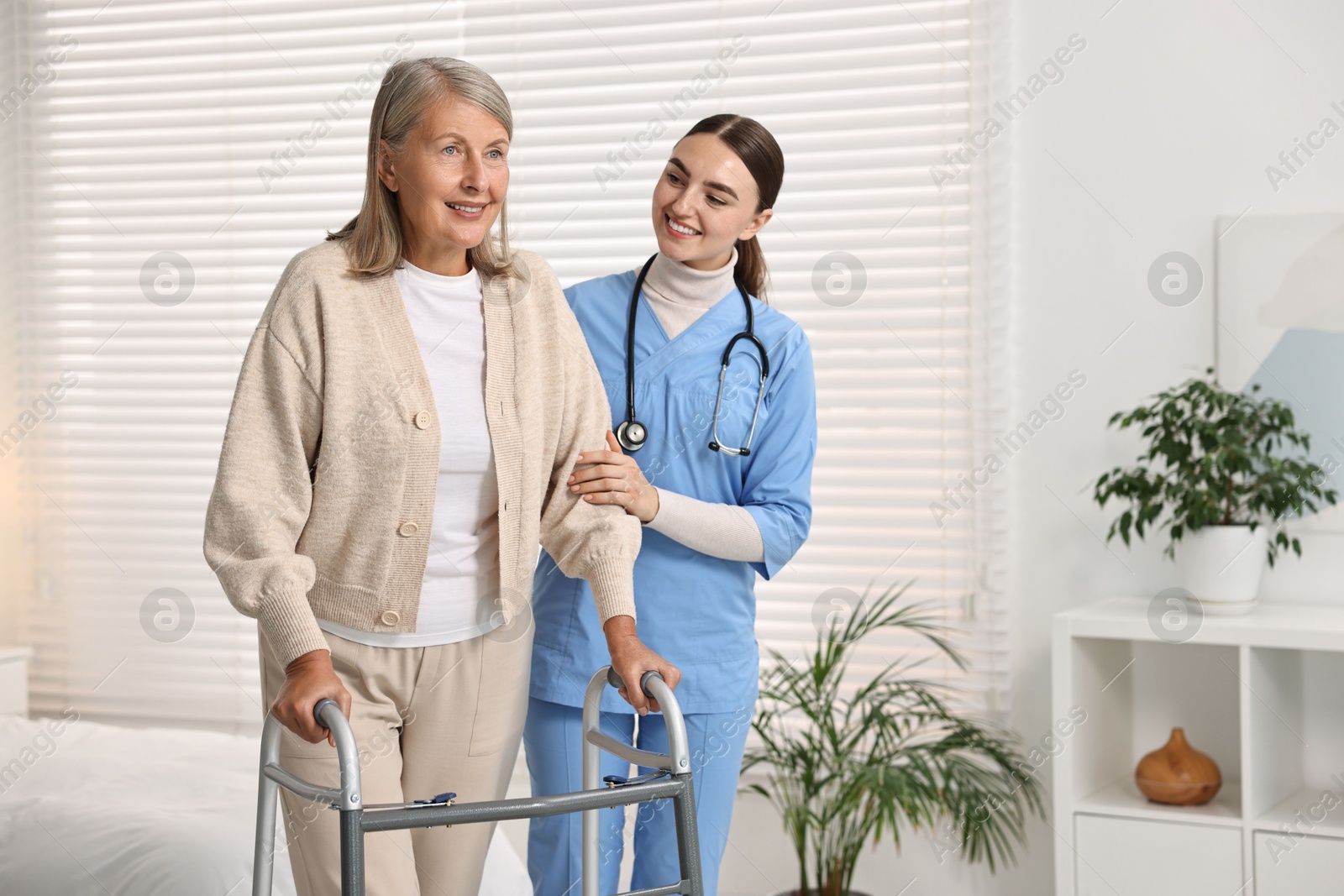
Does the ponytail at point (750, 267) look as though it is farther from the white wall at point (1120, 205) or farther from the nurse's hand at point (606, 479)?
the white wall at point (1120, 205)

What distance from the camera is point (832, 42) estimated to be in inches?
122

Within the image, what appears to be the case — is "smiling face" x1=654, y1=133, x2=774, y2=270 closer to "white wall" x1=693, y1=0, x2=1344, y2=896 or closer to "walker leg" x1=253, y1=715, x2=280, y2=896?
"walker leg" x1=253, y1=715, x2=280, y2=896

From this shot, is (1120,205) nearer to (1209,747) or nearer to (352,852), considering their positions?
(1209,747)

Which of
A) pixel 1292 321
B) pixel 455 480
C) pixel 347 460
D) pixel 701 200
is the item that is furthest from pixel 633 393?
pixel 1292 321

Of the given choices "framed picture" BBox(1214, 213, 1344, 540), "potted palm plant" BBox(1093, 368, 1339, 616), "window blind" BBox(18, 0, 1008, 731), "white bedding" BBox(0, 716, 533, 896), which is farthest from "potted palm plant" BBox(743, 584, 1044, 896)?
"framed picture" BBox(1214, 213, 1344, 540)

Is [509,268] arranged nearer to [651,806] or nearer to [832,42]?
[651,806]

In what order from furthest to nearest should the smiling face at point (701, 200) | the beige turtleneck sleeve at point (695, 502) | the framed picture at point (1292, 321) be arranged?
the framed picture at point (1292, 321), the smiling face at point (701, 200), the beige turtleneck sleeve at point (695, 502)

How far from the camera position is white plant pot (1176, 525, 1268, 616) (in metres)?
2.54

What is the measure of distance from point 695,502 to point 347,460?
0.53 metres

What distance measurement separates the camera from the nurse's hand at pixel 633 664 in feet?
4.59

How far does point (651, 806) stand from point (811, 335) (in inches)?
66.2

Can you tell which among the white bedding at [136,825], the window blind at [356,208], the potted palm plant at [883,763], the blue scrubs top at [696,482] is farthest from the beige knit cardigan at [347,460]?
the window blind at [356,208]

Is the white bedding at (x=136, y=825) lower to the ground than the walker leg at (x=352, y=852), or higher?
lower

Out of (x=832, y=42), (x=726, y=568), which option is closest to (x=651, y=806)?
(x=726, y=568)
